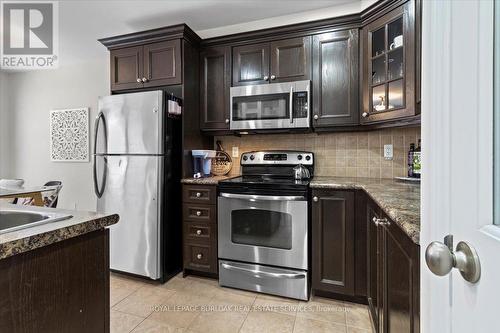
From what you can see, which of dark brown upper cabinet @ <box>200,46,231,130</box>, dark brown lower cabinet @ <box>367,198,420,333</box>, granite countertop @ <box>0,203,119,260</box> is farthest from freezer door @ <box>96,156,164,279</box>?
dark brown lower cabinet @ <box>367,198,420,333</box>

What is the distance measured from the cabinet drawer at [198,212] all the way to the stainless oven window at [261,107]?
877 mm

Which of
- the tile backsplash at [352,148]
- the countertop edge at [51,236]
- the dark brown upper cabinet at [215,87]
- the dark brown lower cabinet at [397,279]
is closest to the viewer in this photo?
the countertop edge at [51,236]

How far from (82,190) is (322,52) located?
3.50 meters

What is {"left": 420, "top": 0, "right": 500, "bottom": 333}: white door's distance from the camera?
401 millimetres

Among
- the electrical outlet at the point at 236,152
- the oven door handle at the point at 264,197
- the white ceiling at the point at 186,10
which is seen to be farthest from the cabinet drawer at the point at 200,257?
the white ceiling at the point at 186,10

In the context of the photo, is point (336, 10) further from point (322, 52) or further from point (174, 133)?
point (174, 133)

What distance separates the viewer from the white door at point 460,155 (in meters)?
0.40

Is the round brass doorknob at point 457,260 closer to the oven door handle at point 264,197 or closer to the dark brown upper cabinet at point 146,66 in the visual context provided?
the oven door handle at point 264,197

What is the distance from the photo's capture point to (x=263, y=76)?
2.46m

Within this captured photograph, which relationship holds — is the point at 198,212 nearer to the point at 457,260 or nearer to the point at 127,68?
the point at 127,68

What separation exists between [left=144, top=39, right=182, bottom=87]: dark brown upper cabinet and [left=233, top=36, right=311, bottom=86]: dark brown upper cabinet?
54 cm

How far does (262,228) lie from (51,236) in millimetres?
1579

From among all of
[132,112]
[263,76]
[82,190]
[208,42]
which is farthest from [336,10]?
[82,190]

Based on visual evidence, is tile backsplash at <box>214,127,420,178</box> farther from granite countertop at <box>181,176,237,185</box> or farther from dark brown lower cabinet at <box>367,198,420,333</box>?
dark brown lower cabinet at <box>367,198,420,333</box>
